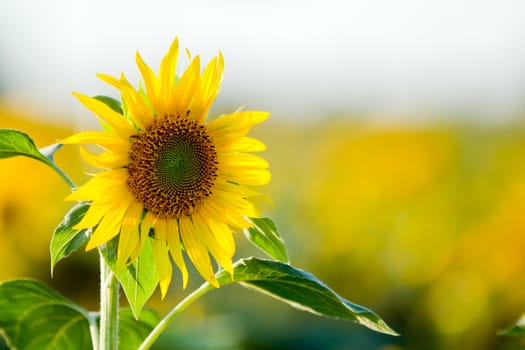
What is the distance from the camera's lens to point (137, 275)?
1.06m

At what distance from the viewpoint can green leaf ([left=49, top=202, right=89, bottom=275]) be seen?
100cm

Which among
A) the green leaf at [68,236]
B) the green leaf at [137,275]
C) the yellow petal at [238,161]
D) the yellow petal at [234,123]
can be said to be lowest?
the green leaf at [137,275]

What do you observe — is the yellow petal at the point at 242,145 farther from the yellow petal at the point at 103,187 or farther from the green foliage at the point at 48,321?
the green foliage at the point at 48,321

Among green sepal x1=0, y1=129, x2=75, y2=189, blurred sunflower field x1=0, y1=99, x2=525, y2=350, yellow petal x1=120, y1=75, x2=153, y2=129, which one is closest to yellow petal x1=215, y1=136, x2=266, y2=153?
yellow petal x1=120, y1=75, x2=153, y2=129

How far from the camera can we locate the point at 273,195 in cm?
337

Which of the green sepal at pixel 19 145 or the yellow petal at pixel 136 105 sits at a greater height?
the yellow petal at pixel 136 105

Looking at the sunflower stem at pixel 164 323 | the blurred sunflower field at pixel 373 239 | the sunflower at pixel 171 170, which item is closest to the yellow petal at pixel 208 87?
the sunflower at pixel 171 170

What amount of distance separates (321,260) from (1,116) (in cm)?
131

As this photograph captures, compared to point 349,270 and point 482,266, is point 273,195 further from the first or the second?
point 482,266

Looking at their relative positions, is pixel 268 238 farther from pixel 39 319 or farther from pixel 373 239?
pixel 373 239

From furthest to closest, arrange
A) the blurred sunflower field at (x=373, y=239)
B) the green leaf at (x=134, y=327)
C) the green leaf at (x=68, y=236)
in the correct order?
the blurred sunflower field at (x=373, y=239)
the green leaf at (x=134, y=327)
the green leaf at (x=68, y=236)

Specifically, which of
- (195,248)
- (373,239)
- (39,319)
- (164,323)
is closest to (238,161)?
(195,248)

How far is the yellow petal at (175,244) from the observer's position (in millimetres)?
1101

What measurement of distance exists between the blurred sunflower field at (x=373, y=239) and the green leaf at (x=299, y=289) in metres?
1.35
